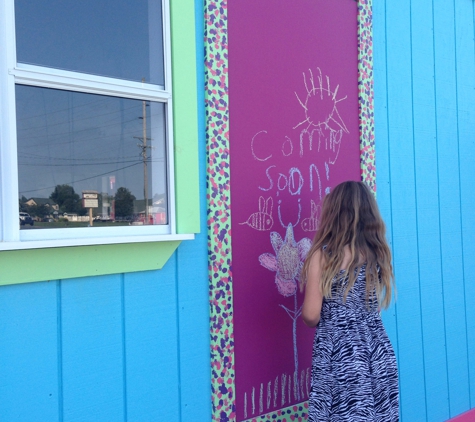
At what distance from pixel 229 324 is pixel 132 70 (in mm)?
1206

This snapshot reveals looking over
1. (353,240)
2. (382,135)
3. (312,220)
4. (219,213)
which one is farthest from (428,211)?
(219,213)

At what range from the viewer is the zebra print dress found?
7.23 feet

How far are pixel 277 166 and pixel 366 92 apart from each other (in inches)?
35.4

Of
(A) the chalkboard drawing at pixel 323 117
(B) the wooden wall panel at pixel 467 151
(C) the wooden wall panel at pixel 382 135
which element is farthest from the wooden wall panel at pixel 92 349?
(B) the wooden wall panel at pixel 467 151

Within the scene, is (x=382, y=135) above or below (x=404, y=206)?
above

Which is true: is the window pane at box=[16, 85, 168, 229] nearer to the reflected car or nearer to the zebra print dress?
the reflected car

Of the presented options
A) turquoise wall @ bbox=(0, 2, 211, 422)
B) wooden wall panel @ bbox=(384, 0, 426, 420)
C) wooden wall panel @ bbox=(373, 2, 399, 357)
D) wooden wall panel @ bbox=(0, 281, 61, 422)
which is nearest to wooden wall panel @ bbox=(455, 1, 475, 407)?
wooden wall panel @ bbox=(384, 0, 426, 420)

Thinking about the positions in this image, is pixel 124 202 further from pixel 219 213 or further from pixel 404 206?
pixel 404 206

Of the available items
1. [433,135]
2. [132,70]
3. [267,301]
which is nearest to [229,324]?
[267,301]

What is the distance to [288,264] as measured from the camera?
8.73 feet

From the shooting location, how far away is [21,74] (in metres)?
1.79

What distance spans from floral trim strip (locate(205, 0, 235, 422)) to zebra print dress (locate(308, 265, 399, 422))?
41 centimetres

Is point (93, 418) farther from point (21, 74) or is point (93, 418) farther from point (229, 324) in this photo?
point (21, 74)

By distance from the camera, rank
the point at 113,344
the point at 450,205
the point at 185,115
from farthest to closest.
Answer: the point at 450,205, the point at 185,115, the point at 113,344
